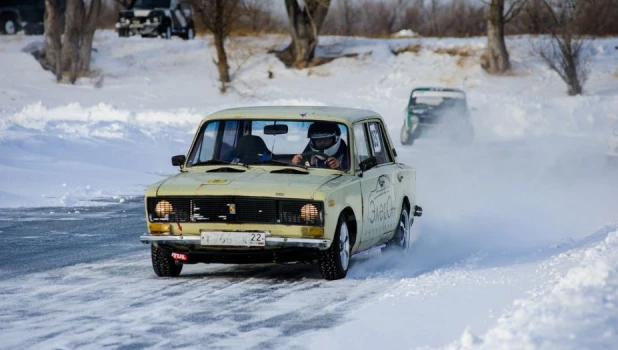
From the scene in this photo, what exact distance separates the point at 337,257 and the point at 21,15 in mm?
53074

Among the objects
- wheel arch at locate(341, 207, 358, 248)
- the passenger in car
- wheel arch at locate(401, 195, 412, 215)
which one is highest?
the passenger in car

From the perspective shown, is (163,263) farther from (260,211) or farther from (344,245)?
(344,245)

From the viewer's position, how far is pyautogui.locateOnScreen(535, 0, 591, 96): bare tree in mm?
48750

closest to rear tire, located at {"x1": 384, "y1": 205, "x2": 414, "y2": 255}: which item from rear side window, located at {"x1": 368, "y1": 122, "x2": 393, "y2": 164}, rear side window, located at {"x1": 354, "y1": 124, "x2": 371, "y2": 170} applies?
rear side window, located at {"x1": 368, "y1": 122, "x2": 393, "y2": 164}

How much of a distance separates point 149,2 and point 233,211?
156 ft

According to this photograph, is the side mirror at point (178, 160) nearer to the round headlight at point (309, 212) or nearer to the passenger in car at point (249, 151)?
the passenger in car at point (249, 151)

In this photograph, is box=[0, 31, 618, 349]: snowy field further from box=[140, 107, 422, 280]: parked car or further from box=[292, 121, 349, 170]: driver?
box=[292, 121, 349, 170]: driver

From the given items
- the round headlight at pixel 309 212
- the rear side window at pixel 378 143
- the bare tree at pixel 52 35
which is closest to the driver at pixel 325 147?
the rear side window at pixel 378 143

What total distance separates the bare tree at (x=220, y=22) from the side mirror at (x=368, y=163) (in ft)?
131

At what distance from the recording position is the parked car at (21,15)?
60781mm

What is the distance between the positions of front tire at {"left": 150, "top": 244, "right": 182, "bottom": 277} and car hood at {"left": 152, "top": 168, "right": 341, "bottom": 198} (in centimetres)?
53

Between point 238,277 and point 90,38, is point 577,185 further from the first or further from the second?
point 90,38

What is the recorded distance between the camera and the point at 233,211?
34.0ft

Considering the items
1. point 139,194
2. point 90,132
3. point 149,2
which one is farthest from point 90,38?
point 139,194
